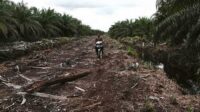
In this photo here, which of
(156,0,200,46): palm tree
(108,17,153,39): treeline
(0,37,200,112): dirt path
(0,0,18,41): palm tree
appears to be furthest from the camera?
(108,17,153,39): treeline

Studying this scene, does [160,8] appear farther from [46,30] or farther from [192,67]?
[46,30]

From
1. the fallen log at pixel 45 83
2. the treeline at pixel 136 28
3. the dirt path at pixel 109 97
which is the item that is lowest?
the dirt path at pixel 109 97

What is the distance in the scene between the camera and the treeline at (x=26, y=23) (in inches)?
1325

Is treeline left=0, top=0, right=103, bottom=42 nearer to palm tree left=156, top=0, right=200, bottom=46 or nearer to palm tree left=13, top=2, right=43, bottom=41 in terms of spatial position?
palm tree left=13, top=2, right=43, bottom=41

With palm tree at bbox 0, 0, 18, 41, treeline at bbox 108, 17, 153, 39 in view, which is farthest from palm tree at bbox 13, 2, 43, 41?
treeline at bbox 108, 17, 153, 39

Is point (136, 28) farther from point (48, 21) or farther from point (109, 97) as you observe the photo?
point (109, 97)

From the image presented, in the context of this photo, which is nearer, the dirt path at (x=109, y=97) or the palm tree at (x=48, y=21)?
the dirt path at (x=109, y=97)

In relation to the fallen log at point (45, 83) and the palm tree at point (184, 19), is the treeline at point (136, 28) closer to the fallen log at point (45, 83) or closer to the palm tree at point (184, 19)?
the palm tree at point (184, 19)

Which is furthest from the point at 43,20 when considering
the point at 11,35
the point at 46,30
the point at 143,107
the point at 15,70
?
the point at 143,107

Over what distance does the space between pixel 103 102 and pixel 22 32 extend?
30.5m

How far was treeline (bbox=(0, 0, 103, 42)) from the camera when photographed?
3365 cm

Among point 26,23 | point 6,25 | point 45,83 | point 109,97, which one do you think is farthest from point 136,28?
point 109,97

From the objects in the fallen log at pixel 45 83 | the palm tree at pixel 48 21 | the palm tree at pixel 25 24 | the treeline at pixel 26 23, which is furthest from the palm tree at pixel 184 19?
the palm tree at pixel 48 21

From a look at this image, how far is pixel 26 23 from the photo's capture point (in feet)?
137
